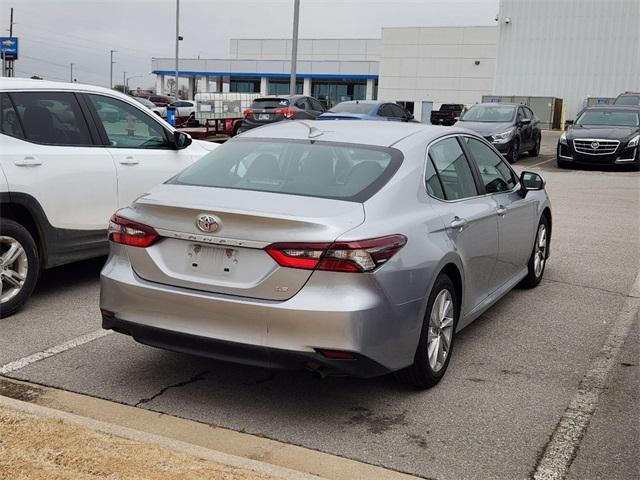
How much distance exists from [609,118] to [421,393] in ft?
57.4

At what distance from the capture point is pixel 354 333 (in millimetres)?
3852

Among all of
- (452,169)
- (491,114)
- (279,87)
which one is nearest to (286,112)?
(491,114)

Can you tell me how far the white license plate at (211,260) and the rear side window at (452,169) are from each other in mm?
1622

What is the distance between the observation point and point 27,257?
594 centimetres

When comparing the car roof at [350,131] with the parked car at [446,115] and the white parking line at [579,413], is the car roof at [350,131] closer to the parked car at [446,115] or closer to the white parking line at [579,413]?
the white parking line at [579,413]

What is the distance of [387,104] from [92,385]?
61.0ft

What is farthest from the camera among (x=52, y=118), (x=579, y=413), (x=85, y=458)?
(x=52, y=118)

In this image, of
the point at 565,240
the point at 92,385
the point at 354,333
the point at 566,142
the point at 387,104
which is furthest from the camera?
the point at 387,104

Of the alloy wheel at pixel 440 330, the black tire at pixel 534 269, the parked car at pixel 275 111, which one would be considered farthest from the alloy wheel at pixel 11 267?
the parked car at pixel 275 111

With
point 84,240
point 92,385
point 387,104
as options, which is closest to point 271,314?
point 92,385

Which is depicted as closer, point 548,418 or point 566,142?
point 548,418

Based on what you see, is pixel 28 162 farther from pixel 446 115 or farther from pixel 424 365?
pixel 446 115

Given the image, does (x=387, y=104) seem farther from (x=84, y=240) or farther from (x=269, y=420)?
(x=269, y=420)

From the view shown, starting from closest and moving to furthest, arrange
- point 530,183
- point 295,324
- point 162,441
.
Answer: point 162,441 < point 295,324 < point 530,183
